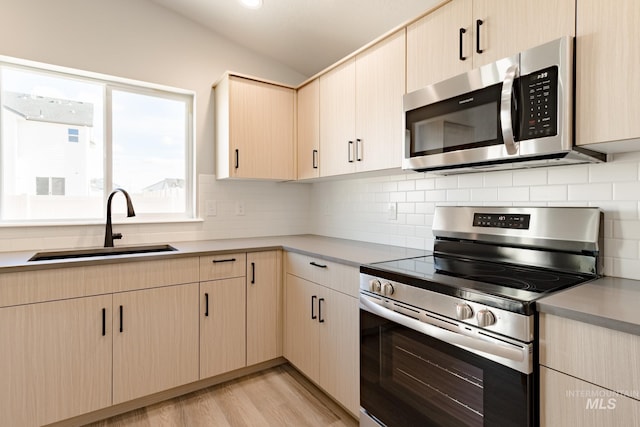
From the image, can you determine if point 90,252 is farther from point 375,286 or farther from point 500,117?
point 500,117

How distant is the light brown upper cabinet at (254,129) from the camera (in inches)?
101

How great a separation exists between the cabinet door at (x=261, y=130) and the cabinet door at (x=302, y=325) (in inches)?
34.7

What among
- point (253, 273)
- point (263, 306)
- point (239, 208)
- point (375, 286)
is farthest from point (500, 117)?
point (239, 208)

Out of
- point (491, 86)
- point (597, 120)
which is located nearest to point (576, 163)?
point (597, 120)

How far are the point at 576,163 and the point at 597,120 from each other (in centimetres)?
32

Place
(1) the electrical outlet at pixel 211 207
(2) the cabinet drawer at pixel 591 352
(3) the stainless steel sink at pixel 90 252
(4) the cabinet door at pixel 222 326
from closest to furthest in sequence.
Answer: (2) the cabinet drawer at pixel 591 352 → (3) the stainless steel sink at pixel 90 252 → (4) the cabinet door at pixel 222 326 → (1) the electrical outlet at pixel 211 207

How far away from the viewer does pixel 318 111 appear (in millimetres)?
2551

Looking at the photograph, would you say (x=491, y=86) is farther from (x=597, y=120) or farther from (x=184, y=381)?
(x=184, y=381)

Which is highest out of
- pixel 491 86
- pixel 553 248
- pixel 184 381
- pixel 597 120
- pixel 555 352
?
pixel 491 86

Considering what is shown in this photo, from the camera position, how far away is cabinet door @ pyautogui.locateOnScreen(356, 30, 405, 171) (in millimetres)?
1884

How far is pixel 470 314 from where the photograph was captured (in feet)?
3.75

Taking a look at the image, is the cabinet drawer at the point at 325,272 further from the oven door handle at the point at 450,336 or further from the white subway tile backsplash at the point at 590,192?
the white subway tile backsplash at the point at 590,192

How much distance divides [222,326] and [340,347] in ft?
2.68

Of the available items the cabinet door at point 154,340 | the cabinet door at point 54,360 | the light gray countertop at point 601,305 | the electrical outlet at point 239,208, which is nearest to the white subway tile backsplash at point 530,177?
the light gray countertop at point 601,305
